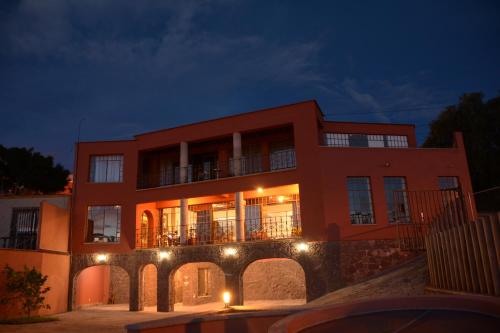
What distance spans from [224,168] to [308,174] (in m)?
5.58

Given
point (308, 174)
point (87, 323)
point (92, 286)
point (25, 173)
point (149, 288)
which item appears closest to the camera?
point (87, 323)

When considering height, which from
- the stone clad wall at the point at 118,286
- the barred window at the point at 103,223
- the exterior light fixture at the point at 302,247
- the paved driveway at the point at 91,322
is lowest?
the paved driveway at the point at 91,322

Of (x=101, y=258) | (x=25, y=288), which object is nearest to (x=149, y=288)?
(x=101, y=258)

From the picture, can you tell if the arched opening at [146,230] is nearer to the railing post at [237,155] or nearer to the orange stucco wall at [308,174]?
the orange stucco wall at [308,174]

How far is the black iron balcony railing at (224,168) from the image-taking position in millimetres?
19188

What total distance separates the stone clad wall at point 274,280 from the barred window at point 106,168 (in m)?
8.71

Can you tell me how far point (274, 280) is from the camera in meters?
20.1

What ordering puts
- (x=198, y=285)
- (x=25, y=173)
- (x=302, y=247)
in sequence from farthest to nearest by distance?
(x=25, y=173) → (x=198, y=285) → (x=302, y=247)

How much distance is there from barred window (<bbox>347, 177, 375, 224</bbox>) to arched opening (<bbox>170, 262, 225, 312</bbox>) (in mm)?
8411

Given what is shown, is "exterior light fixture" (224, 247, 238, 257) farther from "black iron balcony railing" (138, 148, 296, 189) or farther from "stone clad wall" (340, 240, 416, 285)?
"stone clad wall" (340, 240, 416, 285)

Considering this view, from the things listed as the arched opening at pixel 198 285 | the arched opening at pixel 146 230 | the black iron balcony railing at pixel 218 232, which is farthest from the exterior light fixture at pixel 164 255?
the arched opening at pixel 146 230

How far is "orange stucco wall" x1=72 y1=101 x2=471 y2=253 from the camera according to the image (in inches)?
631

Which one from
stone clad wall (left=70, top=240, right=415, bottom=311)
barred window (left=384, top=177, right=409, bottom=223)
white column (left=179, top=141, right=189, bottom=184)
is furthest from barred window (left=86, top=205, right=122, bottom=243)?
barred window (left=384, top=177, right=409, bottom=223)

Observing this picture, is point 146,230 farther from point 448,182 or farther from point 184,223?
point 448,182
